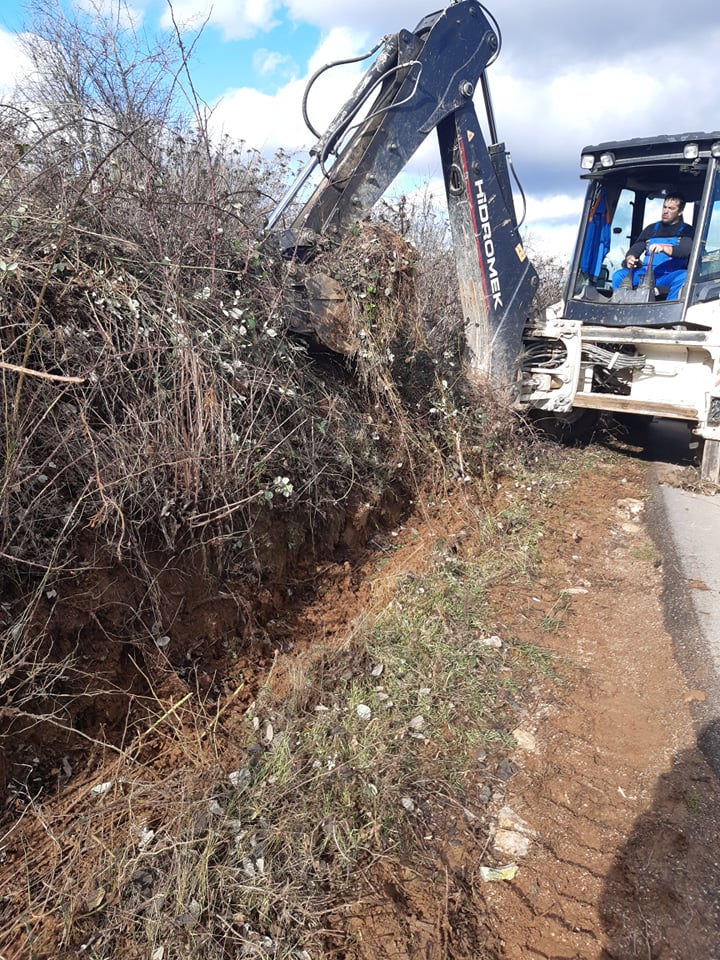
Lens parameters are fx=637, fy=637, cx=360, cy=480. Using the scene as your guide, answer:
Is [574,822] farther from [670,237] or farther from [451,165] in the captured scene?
[670,237]

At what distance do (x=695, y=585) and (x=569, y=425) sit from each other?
347cm

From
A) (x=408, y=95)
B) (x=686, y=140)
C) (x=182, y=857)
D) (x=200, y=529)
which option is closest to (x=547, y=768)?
(x=182, y=857)

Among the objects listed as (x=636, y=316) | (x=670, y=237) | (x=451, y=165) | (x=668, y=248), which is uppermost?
(x=451, y=165)

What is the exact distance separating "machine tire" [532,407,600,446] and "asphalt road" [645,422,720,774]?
0.95 m

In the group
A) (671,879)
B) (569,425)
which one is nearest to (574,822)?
(671,879)

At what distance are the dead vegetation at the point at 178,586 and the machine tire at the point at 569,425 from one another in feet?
10.9

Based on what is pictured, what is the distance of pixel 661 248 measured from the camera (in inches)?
260

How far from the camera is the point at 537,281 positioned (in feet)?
21.3

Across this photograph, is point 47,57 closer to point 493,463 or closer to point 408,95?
point 408,95

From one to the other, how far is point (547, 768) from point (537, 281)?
4983mm

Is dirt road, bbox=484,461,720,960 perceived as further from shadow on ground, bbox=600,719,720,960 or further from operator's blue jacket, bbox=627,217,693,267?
operator's blue jacket, bbox=627,217,693,267

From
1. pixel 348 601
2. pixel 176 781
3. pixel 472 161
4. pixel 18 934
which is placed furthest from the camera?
pixel 472 161

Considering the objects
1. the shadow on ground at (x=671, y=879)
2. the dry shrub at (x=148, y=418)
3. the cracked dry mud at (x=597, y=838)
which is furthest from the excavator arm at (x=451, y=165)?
the shadow on ground at (x=671, y=879)

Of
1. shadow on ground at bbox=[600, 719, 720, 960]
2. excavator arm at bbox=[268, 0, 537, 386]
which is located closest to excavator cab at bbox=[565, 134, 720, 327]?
excavator arm at bbox=[268, 0, 537, 386]
